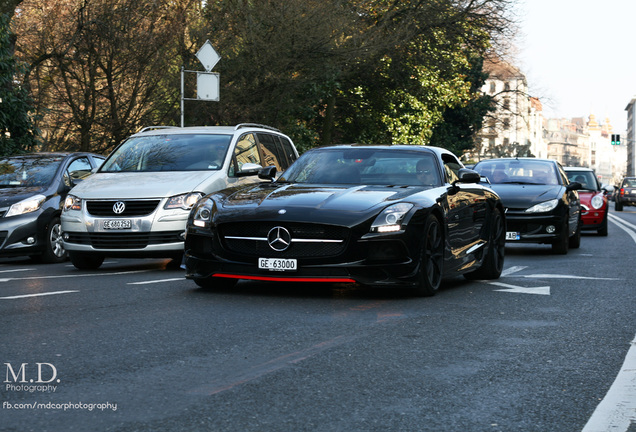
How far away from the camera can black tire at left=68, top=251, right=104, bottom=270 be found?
11875 mm

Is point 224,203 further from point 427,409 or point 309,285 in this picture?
point 427,409

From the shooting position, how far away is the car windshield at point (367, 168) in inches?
385

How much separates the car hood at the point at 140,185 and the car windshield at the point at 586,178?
13.9 metres

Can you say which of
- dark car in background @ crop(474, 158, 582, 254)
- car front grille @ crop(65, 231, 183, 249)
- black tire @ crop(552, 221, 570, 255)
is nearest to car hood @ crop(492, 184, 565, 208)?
dark car in background @ crop(474, 158, 582, 254)

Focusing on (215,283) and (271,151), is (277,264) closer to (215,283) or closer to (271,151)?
(215,283)

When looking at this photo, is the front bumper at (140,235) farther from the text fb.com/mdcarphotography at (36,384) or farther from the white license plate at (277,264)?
the text fb.com/mdcarphotography at (36,384)

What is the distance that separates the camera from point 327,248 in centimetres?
844

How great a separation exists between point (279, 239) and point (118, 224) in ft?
11.2

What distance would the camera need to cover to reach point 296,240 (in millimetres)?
8484

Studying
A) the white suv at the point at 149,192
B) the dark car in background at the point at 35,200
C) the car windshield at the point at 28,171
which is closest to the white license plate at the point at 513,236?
the white suv at the point at 149,192

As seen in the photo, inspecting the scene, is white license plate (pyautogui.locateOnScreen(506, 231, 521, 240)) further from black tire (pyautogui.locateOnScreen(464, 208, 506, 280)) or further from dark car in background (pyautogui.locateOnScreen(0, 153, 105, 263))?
dark car in background (pyautogui.locateOnScreen(0, 153, 105, 263))

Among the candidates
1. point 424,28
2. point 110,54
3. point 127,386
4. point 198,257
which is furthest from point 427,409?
point 424,28

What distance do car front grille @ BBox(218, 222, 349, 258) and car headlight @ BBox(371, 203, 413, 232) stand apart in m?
0.28

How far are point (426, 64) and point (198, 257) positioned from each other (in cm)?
2493
